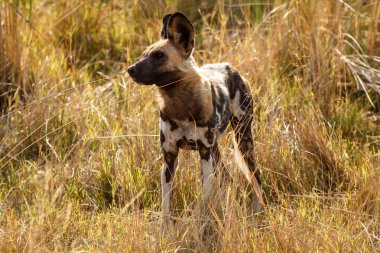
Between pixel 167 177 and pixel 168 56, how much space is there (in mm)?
704

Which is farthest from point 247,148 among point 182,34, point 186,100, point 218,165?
point 182,34

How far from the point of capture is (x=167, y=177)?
477 centimetres

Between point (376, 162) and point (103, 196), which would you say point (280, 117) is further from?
point (103, 196)

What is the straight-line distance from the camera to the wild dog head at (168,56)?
14.6ft

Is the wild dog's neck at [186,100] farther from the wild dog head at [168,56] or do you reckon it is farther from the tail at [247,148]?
the tail at [247,148]

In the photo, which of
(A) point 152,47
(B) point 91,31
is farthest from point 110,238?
(B) point 91,31

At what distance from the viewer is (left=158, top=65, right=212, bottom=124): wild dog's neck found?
4590mm

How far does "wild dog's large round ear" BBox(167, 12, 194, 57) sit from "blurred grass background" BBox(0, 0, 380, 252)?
0.48 meters

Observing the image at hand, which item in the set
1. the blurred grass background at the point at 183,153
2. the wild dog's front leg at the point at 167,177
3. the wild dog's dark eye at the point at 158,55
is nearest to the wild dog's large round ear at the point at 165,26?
the wild dog's dark eye at the point at 158,55

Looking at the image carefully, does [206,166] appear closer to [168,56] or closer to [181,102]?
[181,102]

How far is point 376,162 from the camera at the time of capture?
17.6 feet

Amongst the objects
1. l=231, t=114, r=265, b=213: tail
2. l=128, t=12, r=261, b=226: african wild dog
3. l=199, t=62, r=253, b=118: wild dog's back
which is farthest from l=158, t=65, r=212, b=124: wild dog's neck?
l=231, t=114, r=265, b=213: tail

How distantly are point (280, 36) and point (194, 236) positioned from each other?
9.14ft

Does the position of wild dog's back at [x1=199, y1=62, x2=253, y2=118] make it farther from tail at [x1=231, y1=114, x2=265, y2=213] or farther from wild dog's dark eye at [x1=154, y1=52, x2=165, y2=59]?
wild dog's dark eye at [x1=154, y1=52, x2=165, y2=59]
